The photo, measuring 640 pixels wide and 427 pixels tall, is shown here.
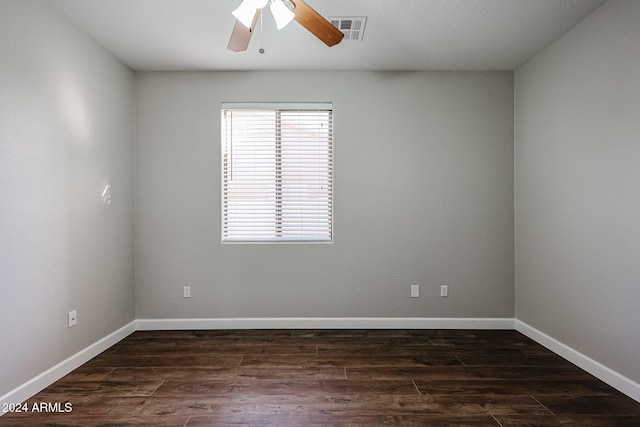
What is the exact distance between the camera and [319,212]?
3508mm

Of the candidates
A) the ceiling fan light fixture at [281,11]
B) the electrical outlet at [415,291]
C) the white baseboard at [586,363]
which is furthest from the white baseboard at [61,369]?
the white baseboard at [586,363]

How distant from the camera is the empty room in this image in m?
2.13

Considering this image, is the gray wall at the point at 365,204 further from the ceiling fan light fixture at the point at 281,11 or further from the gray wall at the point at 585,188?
the ceiling fan light fixture at the point at 281,11

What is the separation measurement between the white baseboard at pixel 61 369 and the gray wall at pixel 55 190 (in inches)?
1.7

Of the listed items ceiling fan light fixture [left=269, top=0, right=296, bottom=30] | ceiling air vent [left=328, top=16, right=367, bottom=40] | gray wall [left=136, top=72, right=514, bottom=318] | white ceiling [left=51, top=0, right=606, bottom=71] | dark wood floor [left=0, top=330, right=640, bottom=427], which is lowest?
dark wood floor [left=0, top=330, right=640, bottom=427]

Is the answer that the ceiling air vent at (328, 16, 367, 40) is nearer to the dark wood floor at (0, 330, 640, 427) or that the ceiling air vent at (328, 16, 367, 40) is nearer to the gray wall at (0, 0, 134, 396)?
the gray wall at (0, 0, 134, 396)

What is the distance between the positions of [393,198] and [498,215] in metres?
1.07

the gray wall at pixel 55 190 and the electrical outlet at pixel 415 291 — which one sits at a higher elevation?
the gray wall at pixel 55 190

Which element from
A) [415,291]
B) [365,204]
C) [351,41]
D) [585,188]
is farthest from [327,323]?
[351,41]

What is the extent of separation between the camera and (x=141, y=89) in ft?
→ 11.3

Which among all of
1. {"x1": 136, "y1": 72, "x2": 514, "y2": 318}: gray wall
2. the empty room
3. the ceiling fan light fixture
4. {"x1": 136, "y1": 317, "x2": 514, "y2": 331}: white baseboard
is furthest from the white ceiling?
{"x1": 136, "y1": 317, "x2": 514, "y2": 331}: white baseboard

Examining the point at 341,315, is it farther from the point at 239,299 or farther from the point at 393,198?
the point at 393,198

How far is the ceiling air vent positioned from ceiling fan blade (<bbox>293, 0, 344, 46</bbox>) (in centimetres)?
45

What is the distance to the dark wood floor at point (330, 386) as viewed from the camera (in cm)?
195
